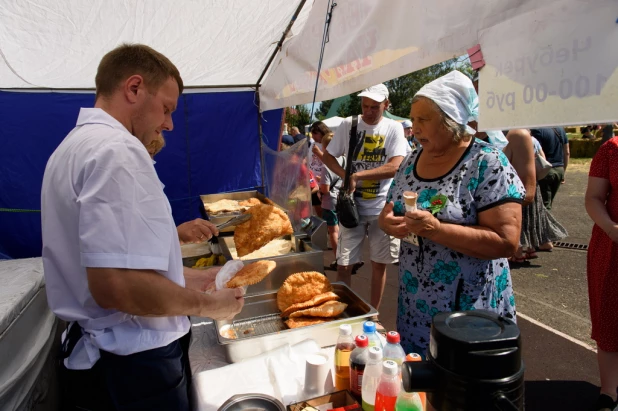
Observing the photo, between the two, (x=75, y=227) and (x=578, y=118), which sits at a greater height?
(x=578, y=118)

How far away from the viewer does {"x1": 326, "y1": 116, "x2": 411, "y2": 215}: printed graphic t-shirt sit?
12.0ft

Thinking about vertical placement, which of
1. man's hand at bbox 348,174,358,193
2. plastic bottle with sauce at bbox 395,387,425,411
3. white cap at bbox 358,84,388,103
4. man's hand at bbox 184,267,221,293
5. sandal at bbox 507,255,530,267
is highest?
white cap at bbox 358,84,388,103

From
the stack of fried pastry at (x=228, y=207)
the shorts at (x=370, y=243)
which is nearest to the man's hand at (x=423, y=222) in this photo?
the shorts at (x=370, y=243)

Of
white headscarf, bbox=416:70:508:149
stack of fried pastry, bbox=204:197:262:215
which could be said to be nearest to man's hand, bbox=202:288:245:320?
white headscarf, bbox=416:70:508:149

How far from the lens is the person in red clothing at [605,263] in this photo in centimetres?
220

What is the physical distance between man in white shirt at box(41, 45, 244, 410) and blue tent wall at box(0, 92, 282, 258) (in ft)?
14.0

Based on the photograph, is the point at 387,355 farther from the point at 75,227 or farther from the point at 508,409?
the point at 75,227

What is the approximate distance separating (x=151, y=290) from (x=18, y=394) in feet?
4.84

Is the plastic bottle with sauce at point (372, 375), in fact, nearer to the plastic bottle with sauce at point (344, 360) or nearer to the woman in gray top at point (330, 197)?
the plastic bottle with sauce at point (344, 360)

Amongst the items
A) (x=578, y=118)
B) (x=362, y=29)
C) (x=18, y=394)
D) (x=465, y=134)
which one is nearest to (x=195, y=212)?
(x=18, y=394)

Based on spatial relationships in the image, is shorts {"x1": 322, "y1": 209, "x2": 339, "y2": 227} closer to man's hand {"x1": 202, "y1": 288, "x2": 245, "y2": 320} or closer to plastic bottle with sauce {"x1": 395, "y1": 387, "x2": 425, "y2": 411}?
man's hand {"x1": 202, "y1": 288, "x2": 245, "y2": 320}

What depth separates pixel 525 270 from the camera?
5141 mm

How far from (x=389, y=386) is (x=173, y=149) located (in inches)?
200

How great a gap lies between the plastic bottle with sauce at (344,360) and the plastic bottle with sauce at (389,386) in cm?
27
